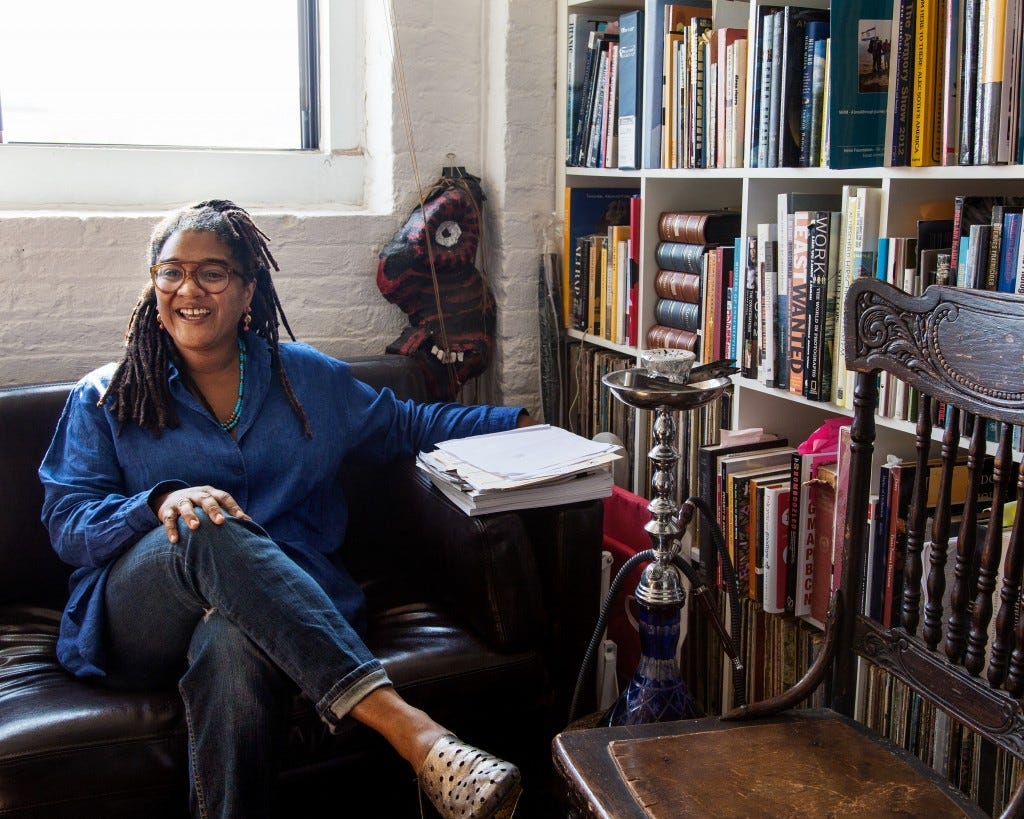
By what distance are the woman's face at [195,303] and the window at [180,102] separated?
2.41 ft

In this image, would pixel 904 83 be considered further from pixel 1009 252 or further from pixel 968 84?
pixel 1009 252

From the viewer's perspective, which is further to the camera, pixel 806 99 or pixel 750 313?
pixel 750 313

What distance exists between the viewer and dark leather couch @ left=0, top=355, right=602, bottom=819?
5.26 feet

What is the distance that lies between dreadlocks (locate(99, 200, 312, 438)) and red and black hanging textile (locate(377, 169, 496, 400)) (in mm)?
Result: 505

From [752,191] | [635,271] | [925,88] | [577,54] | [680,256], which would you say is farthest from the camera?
[577,54]

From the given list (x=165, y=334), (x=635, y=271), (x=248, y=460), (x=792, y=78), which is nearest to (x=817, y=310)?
(x=792, y=78)

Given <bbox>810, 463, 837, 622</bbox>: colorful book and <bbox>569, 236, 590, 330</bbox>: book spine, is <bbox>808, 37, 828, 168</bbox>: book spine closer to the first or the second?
<bbox>810, 463, 837, 622</bbox>: colorful book

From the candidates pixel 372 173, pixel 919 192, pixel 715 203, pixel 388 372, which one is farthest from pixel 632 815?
pixel 372 173

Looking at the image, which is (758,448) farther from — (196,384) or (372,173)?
(372,173)

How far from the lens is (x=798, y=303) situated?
1.91 meters

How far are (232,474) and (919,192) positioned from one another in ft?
4.15

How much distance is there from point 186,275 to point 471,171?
3.39ft

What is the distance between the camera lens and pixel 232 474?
6.50ft

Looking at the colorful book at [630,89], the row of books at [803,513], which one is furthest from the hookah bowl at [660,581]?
the colorful book at [630,89]
